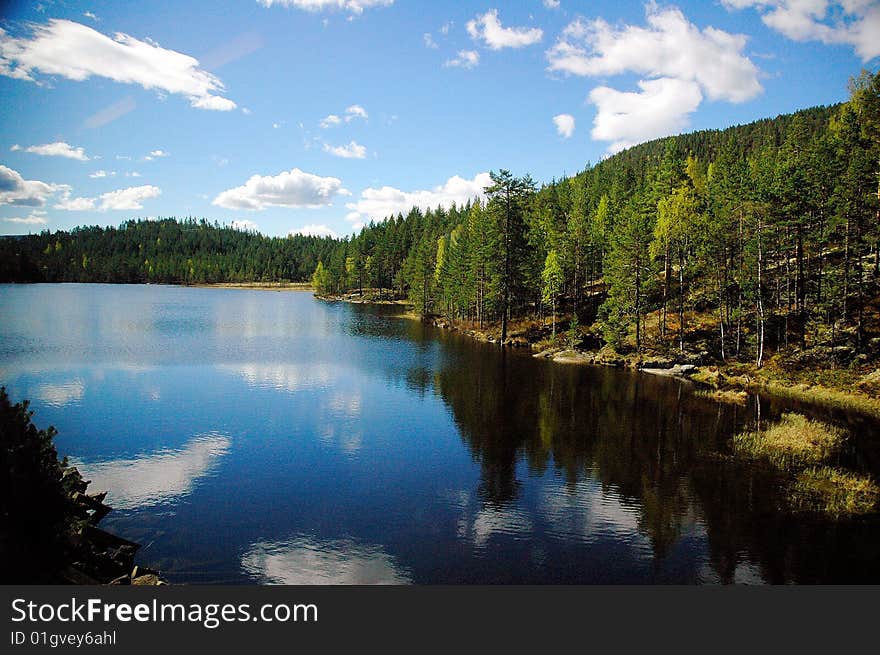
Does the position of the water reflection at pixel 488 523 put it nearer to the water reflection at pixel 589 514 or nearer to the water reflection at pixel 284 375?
the water reflection at pixel 589 514

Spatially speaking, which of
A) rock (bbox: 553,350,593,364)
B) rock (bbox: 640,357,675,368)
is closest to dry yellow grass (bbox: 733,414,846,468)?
rock (bbox: 640,357,675,368)

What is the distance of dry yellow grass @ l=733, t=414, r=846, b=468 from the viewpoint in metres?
27.5

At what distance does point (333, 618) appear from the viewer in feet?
41.7

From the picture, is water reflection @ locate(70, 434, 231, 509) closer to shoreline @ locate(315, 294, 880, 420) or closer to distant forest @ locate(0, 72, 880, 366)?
shoreline @ locate(315, 294, 880, 420)

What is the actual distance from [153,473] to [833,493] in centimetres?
2969

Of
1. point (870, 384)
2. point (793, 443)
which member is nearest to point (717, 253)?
point (870, 384)

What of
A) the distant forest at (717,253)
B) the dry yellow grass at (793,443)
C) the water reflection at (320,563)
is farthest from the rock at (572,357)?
the water reflection at (320,563)

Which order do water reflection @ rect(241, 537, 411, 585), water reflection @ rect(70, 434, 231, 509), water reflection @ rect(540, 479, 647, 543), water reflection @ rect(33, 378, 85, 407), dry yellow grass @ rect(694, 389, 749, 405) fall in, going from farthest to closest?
dry yellow grass @ rect(694, 389, 749, 405) → water reflection @ rect(33, 378, 85, 407) → water reflection @ rect(70, 434, 231, 509) → water reflection @ rect(540, 479, 647, 543) → water reflection @ rect(241, 537, 411, 585)

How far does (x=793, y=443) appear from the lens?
29078 millimetres

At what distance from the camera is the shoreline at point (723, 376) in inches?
1547

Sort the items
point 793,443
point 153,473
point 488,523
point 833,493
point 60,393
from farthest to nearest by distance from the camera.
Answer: point 60,393 < point 793,443 < point 153,473 < point 833,493 < point 488,523

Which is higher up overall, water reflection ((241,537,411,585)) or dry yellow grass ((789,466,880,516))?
dry yellow grass ((789,466,880,516))

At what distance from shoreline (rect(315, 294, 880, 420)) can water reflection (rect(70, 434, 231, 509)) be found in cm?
3676

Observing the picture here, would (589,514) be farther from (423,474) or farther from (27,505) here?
(27,505)
